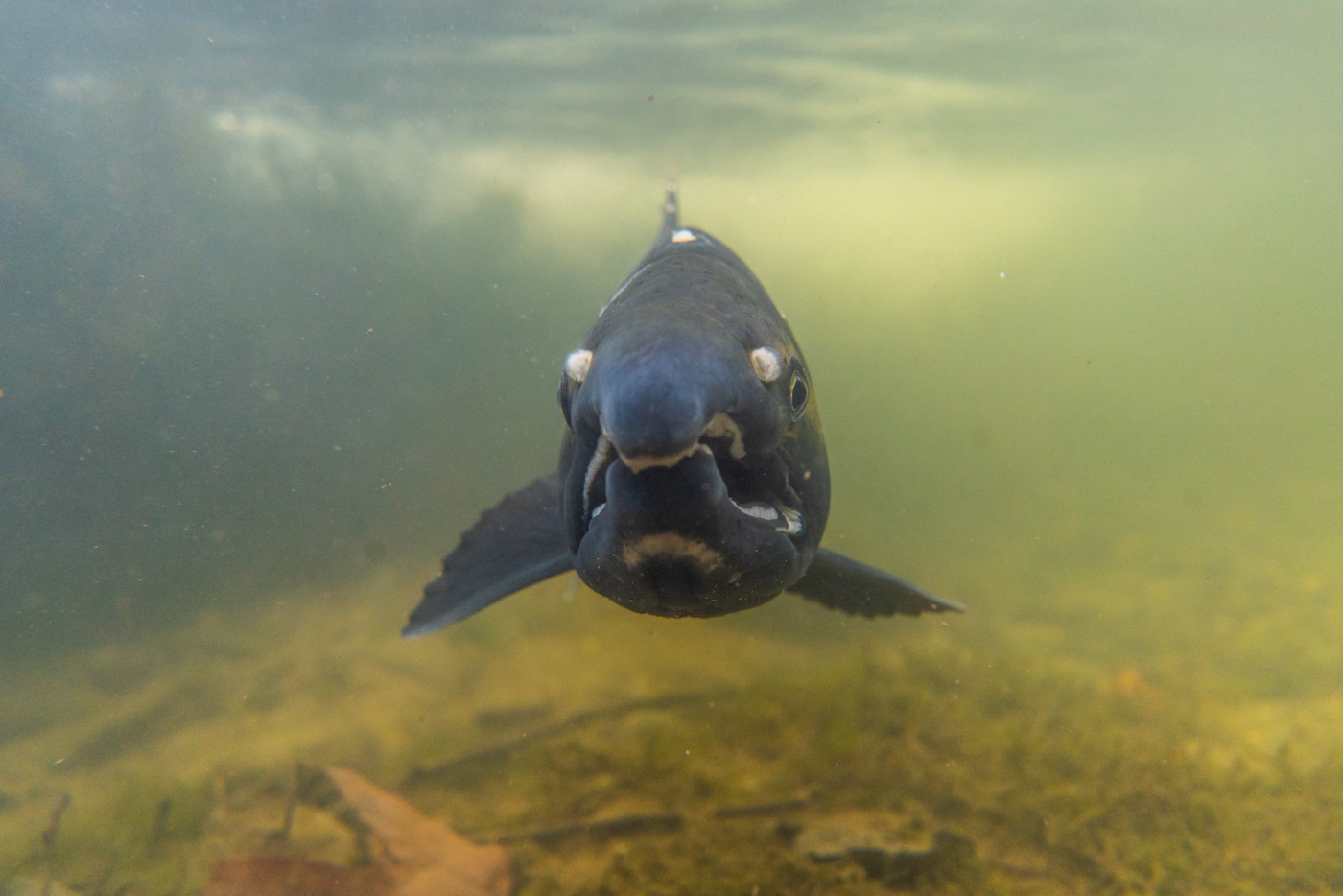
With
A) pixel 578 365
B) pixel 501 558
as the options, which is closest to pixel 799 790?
pixel 501 558

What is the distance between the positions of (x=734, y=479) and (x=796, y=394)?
1.52 ft

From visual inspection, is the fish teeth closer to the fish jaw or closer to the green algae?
the fish jaw

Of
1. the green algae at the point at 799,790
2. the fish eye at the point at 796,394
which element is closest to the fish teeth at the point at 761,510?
the fish eye at the point at 796,394

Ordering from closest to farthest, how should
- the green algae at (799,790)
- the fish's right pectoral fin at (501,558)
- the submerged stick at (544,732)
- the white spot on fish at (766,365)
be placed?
the white spot on fish at (766,365) → the fish's right pectoral fin at (501,558) → the green algae at (799,790) → the submerged stick at (544,732)

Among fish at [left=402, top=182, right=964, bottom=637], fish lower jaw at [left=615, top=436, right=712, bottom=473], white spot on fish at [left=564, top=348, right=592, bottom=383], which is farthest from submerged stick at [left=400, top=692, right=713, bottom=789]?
fish lower jaw at [left=615, top=436, right=712, bottom=473]

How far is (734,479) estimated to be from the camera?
1927mm

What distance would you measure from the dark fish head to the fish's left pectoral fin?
1166 millimetres

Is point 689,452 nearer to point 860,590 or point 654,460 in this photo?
point 654,460

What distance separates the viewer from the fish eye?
214cm

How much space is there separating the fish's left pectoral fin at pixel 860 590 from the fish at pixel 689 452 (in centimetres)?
97

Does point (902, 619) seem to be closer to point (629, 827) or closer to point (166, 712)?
point (629, 827)

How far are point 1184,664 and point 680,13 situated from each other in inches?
654

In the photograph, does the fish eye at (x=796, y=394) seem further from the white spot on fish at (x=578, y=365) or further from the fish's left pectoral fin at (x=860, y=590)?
the fish's left pectoral fin at (x=860, y=590)

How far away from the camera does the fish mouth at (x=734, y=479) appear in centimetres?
161
